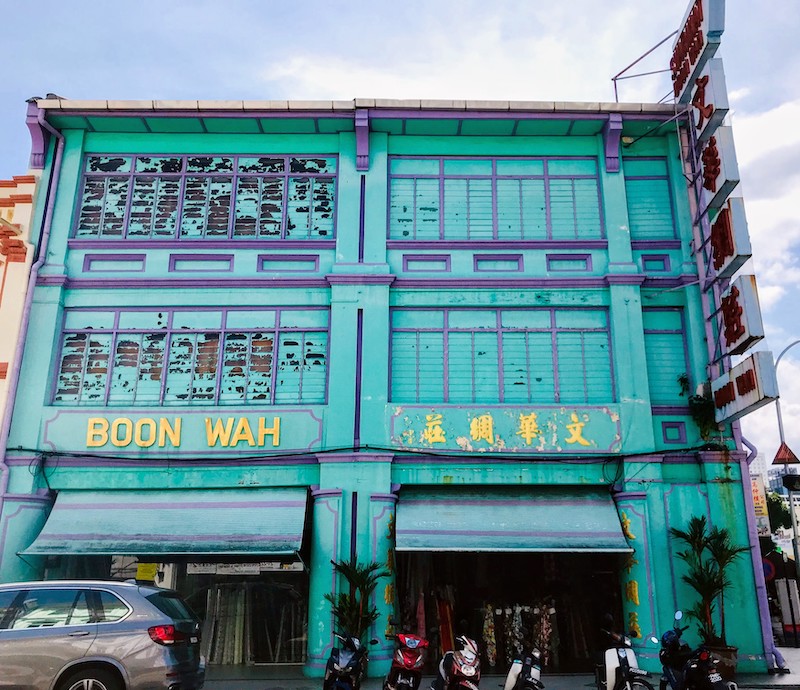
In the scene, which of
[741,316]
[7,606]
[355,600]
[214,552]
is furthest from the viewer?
[741,316]

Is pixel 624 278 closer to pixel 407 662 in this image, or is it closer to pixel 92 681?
pixel 407 662

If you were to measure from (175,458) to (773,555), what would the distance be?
46.8 ft

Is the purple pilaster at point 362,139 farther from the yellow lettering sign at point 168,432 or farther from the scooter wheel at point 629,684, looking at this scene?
the scooter wheel at point 629,684

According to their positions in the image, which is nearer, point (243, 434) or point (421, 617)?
point (421, 617)

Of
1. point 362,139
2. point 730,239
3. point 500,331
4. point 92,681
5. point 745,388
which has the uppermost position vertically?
point 362,139

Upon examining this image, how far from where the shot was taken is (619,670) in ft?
29.2

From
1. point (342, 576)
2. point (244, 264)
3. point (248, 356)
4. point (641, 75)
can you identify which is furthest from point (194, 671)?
point (641, 75)

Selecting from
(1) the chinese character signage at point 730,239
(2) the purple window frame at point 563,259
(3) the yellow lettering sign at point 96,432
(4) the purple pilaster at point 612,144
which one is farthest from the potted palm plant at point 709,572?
(3) the yellow lettering sign at point 96,432

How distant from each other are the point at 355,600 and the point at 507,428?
3.84 metres

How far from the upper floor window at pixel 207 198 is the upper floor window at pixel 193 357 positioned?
1640 millimetres

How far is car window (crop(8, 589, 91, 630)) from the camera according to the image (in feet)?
26.5

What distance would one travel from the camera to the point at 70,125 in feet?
47.4

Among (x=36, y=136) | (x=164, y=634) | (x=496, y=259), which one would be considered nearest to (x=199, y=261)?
(x=36, y=136)

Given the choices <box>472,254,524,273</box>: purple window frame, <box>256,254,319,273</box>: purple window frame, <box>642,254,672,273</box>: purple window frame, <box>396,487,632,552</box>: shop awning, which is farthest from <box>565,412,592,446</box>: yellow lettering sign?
<box>256,254,319,273</box>: purple window frame
